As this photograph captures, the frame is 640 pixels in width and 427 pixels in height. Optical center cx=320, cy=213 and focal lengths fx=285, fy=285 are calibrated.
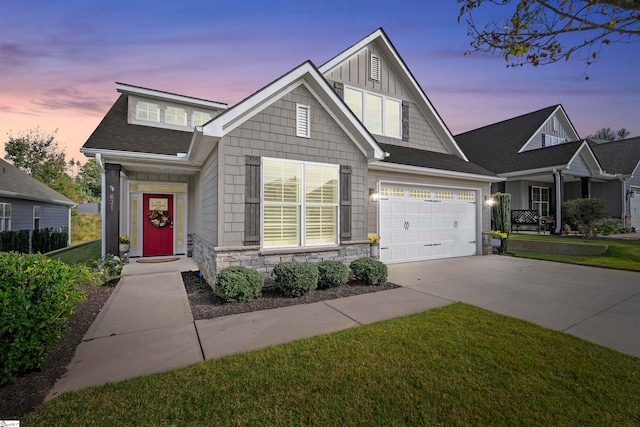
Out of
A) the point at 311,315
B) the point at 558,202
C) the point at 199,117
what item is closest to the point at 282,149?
the point at 311,315

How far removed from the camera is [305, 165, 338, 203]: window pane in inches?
262

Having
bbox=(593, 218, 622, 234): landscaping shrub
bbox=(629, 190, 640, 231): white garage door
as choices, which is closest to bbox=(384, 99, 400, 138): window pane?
bbox=(593, 218, 622, 234): landscaping shrub

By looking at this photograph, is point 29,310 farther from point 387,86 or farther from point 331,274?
point 387,86

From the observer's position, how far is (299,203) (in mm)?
6527

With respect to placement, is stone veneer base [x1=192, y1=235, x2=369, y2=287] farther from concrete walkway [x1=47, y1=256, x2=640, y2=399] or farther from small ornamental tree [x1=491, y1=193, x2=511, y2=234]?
small ornamental tree [x1=491, y1=193, x2=511, y2=234]

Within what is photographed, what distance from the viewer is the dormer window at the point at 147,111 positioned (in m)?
10.8

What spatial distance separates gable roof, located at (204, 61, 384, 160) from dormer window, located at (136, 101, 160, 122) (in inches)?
263

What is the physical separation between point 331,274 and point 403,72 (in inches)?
334

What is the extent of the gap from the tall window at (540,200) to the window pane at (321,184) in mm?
15761

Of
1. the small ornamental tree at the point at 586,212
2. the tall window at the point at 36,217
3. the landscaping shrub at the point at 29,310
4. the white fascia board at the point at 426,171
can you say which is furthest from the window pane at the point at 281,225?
the tall window at the point at 36,217

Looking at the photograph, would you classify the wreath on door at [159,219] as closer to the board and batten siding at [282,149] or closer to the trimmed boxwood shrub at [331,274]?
the board and batten siding at [282,149]

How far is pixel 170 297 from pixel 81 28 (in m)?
7.37

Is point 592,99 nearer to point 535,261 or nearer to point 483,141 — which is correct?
point 535,261

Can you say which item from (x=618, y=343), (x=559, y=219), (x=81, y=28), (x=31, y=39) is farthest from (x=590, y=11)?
(x=559, y=219)
